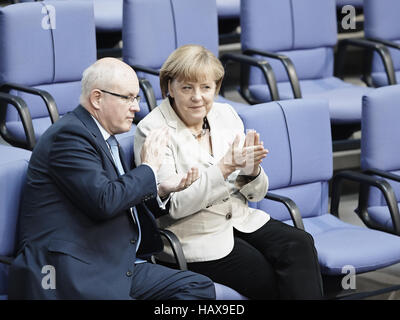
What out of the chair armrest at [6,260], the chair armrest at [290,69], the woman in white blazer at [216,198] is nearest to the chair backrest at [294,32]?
the chair armrest at [290,69]

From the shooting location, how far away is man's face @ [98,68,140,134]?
175 centimetres

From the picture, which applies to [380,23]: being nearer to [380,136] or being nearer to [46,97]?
[380,136]

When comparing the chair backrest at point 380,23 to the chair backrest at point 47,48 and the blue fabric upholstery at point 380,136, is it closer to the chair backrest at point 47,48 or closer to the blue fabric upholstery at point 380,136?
the blue fabric upholstery at point 380,136

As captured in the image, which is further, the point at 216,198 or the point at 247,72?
the point at 247,72

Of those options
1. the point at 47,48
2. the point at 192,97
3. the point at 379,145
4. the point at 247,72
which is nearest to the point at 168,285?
the point at 192,97

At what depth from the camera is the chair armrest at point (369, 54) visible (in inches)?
124

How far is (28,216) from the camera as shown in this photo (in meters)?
1.70

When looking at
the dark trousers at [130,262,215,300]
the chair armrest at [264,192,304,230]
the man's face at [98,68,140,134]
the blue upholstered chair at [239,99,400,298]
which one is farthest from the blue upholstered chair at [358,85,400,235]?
the man's face at [98,68,140,134]

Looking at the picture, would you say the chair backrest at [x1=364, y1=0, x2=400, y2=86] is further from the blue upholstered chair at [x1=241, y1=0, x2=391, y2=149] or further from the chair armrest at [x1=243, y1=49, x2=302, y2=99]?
the chair armrest at [x1=243, y1=49, x2=302, y2=99]

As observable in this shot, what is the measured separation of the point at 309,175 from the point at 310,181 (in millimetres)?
25

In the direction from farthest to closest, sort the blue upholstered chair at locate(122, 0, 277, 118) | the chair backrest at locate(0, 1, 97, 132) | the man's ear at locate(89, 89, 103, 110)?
the blue upholstered chair at locate(122, 0, 277, 118) < the chair backrest at locate(0, 1, 97, 132) < the man's ear at locate(89, 89, 103, 110)

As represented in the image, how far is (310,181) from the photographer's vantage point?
2.42m

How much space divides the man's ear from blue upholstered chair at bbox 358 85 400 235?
3.34 feet

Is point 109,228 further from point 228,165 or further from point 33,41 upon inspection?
point 33,41
